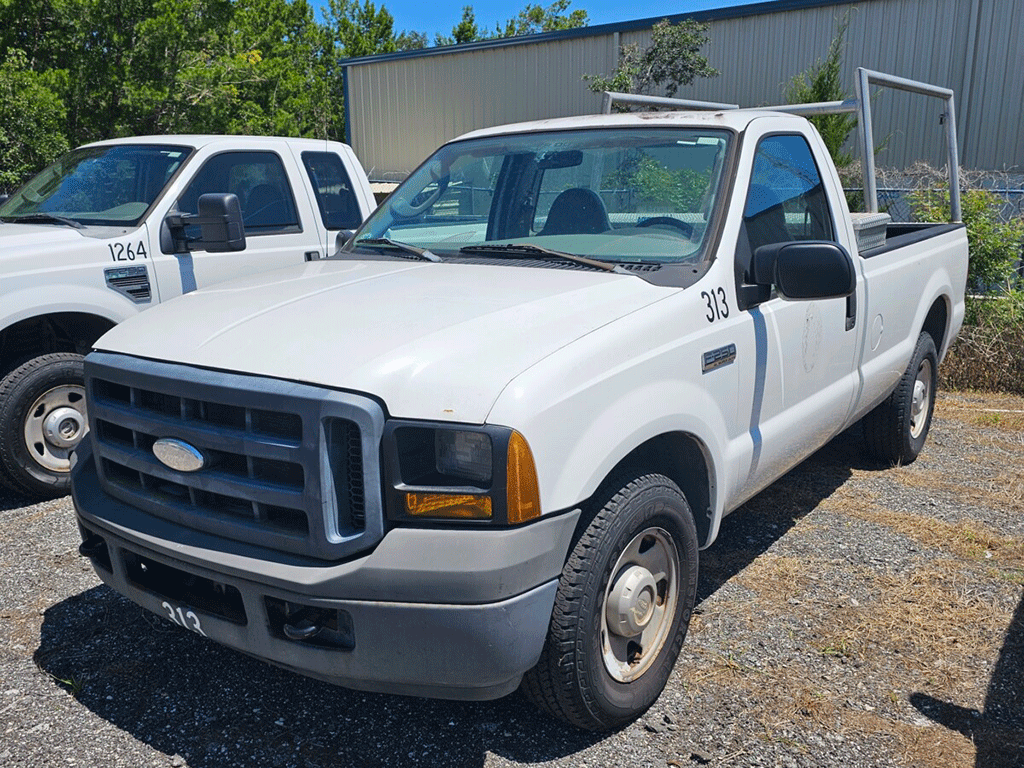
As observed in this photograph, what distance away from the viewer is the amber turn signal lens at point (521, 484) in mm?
2420

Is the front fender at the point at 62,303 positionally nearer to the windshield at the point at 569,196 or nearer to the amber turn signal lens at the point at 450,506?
the windshield at the point at 569,196

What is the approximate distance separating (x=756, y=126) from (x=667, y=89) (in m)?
20.3

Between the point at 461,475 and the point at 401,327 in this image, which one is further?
the point at 401,327

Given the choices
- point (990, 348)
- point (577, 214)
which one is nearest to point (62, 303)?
point (577, 214)

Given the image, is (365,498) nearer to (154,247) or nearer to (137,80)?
(154,247)

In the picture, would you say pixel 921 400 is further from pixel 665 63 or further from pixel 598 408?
pixel 665 63

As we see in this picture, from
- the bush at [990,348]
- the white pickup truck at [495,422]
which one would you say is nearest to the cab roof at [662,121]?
the white pickup truck at [495,422]

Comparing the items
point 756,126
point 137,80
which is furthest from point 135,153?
point 137,80

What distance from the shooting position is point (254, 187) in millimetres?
6324

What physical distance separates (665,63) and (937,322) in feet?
58.8

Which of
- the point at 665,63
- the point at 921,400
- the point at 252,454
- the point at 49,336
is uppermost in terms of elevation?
the point at 665,63

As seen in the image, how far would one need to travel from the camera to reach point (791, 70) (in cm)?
2255

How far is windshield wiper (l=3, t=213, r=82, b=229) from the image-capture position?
18.6 feet

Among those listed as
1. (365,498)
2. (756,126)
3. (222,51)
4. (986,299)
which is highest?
(222,51)
